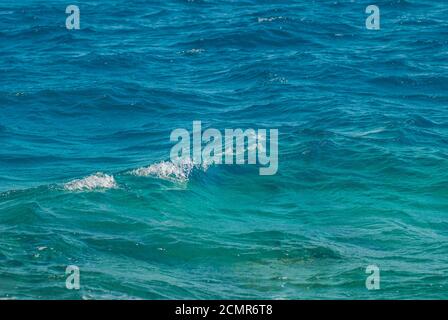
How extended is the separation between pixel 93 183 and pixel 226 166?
12.2ft

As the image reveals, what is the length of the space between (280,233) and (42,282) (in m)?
5.49

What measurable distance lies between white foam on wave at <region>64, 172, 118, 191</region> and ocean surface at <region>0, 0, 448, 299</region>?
5 centimetres

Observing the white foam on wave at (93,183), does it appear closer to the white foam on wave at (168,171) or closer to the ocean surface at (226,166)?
the ocean surface at (226,166)

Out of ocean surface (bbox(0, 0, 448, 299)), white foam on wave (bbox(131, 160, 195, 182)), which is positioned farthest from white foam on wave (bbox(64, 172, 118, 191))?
white foam on wave (bbox(131, 160, 195, 182))

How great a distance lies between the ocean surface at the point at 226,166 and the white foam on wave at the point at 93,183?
0.17 feet

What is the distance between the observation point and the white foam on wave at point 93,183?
2138 centimetres

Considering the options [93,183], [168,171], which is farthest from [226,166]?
[93,183]

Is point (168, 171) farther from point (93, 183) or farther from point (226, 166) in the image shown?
point (93, 183)

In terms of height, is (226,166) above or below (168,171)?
below

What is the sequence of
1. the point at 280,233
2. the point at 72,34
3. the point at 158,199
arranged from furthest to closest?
the point at 72,34
the point at 158,199
the point at 280,233

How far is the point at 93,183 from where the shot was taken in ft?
71.1

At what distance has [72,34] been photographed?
3959cm
